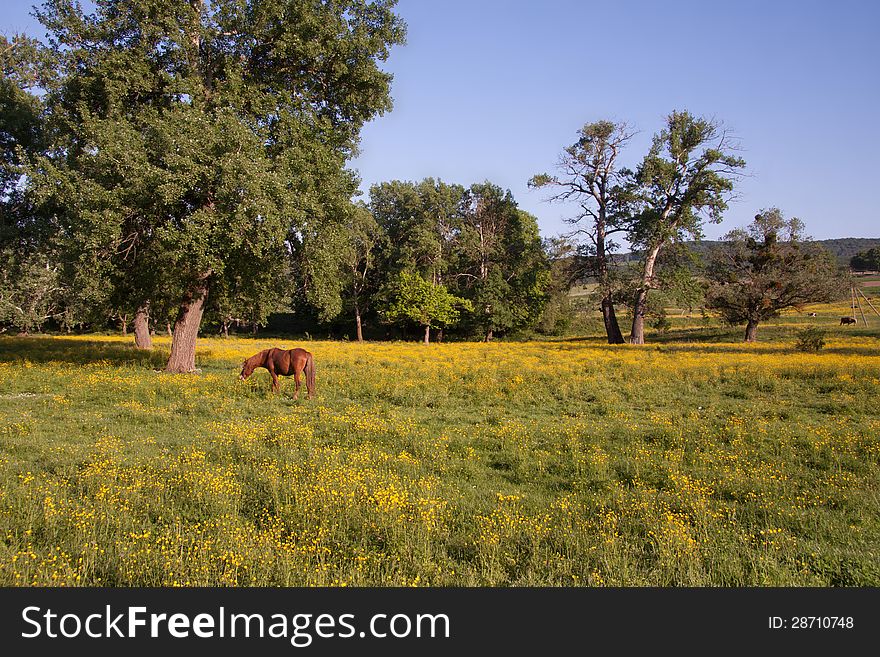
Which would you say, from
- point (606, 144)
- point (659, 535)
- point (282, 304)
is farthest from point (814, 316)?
point (659, 535)

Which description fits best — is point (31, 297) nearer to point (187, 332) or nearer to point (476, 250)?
point (187, 332)

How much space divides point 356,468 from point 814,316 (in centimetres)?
7435

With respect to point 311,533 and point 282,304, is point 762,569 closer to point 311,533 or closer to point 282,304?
point 311,533

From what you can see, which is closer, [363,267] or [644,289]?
[644,289]

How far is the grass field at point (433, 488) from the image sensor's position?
5.05 meters

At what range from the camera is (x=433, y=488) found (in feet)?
23.9

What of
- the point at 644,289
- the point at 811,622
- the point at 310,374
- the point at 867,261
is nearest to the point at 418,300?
the point at 644,289

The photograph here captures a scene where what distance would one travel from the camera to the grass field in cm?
505

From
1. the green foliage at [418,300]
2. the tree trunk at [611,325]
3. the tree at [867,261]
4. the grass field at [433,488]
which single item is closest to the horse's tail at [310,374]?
the grass field at [433,488]

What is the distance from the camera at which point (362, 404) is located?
14492 millimetres

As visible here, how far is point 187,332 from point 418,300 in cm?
3134

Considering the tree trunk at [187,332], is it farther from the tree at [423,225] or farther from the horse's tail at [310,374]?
the tree at [423,225]

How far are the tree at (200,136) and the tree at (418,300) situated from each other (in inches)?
1132

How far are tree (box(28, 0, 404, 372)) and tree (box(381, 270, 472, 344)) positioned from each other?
28.8 meters
